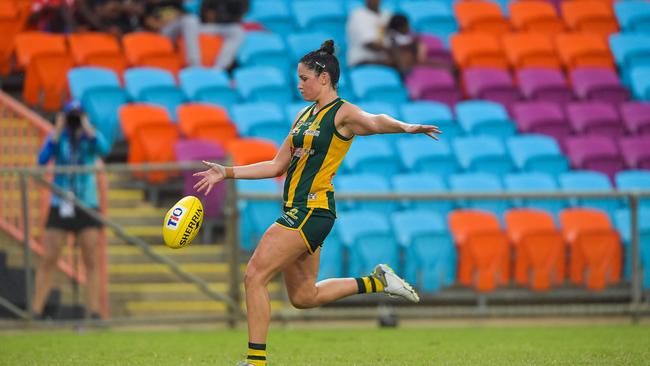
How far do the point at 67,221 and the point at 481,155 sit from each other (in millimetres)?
6336

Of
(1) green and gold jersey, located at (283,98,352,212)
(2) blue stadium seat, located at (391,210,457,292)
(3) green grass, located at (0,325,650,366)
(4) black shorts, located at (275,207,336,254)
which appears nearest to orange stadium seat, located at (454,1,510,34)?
(2) blue stadium seat, located at (391,210,457,292)

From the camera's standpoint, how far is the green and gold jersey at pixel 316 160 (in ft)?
26.6

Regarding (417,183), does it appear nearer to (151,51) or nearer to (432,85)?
(432,85)

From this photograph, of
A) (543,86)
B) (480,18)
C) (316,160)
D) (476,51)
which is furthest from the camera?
(480,18)

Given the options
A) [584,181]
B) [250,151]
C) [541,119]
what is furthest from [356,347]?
[541,119]

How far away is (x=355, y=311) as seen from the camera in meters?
13.4

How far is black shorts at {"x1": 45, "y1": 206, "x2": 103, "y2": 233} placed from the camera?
12.8 metres

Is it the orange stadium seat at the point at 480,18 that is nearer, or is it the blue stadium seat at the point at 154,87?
the blue stadium seat at the point at 154,87

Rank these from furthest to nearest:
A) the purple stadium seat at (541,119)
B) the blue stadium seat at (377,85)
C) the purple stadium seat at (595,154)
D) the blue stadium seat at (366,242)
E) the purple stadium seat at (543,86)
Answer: the purple stadium seat at (543,86) → the purple stadium seat at (541,119) → the blue stadium seat at (377,85) → the purple stadium seat at (595,154) → the blue stadium seat at (366,242)

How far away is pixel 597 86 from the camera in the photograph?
18.8 m

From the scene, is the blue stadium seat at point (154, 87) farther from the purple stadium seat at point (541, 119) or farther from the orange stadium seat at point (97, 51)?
the purple stadium seat at point (541, 119)

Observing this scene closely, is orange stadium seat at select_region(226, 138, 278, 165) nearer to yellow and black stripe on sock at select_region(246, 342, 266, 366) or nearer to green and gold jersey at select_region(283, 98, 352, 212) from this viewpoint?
green and gold jersey at select_region(283, 98, 352, 212)

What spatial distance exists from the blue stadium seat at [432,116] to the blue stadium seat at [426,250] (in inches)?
125

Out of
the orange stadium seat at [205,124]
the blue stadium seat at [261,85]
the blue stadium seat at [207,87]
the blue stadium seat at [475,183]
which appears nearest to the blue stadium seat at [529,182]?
the blue stadium seat at [475,183]
